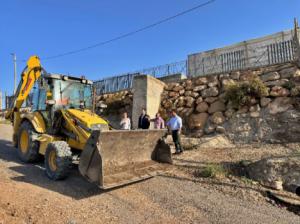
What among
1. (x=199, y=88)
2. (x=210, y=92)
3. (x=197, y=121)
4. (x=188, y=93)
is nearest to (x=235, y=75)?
(x=210, y=92)

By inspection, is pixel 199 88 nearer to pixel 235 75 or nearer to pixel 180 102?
pixel 180 102

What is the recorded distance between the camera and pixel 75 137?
6684 millimetres

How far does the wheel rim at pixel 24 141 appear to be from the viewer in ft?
25.7

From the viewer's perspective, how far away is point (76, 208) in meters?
4.75

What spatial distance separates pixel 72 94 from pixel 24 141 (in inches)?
82.5

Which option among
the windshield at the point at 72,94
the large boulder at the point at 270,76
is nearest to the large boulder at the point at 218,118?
the large boulder at the point at 270,76

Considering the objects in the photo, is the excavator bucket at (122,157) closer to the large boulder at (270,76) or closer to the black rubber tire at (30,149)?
the black rubber tire at (30,149)

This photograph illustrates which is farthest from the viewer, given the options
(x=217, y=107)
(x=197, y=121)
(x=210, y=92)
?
(x=210, y=92)

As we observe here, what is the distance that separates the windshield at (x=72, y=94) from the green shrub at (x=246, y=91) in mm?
5601

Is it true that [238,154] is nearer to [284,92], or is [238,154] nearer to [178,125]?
[178,125]

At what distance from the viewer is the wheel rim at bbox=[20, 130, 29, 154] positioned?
308 inches

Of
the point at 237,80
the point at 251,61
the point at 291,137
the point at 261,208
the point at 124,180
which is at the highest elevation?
the point at 251,61

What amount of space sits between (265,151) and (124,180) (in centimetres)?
493

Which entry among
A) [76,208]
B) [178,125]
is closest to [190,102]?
[178,125]
